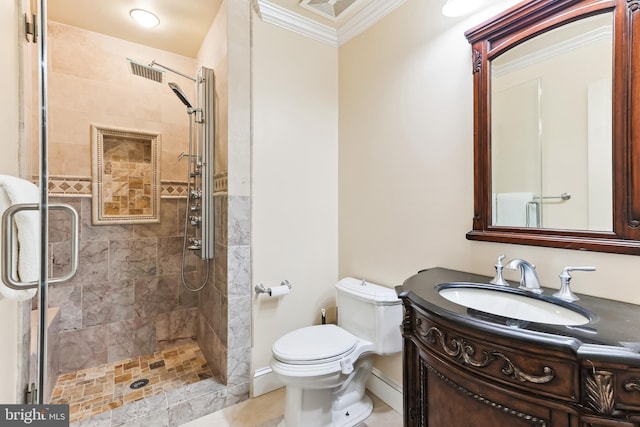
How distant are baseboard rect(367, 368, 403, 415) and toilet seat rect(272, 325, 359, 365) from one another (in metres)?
0.43

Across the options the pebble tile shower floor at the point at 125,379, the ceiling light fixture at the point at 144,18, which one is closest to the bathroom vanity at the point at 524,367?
the pebble tile shower floor at the point at 125,379

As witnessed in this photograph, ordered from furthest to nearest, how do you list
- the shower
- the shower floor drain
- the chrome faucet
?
1. the shower
2. the shower floor drain
3. the chrome faucet

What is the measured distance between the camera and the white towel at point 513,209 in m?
1.24

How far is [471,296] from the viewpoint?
3.95ft

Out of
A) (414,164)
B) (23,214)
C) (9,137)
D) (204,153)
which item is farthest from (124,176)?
(414,164)

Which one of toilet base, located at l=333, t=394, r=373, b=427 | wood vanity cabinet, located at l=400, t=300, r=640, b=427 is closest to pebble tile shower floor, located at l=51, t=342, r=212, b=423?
toilet base, located at l=333, t=394, r=373, b=427

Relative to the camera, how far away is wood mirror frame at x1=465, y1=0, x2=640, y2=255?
95cm

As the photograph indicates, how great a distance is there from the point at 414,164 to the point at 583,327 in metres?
1.14

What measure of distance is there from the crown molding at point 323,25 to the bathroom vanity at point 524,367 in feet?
6.05

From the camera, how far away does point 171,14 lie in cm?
214

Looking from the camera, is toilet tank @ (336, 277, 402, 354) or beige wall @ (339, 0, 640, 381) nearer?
beige wall @ (339, 0, 640, 381)

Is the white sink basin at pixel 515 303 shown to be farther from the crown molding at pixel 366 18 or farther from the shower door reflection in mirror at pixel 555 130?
the crown molding at pixel 366 18

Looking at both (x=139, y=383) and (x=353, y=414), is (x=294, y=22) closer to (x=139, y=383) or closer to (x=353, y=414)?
(x=353, y=414)

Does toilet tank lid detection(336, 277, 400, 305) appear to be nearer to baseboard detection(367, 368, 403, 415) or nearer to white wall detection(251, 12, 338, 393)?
white wall detection(251, 12, 338, 393)
